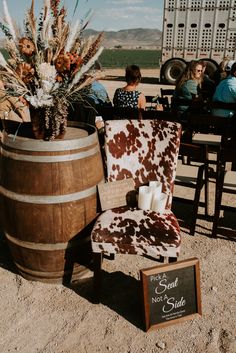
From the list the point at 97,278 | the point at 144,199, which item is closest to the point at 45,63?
the point at 144,199

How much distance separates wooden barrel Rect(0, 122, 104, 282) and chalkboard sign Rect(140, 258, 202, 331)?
2.19ft

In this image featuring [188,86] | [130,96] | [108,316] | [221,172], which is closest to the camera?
[108,316]

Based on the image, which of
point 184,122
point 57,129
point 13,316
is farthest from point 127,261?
point 184,122

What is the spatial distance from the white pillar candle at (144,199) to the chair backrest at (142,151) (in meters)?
0.22

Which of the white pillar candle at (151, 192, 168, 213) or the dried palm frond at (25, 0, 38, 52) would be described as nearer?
the dried palm frond at (25, 0, 38, 52)

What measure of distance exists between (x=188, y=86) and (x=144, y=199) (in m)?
3.31

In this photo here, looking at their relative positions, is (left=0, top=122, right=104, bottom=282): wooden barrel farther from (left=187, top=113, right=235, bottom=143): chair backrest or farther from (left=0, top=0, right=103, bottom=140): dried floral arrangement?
(left=187, top=113, right=235, bottom=143): chair backrest

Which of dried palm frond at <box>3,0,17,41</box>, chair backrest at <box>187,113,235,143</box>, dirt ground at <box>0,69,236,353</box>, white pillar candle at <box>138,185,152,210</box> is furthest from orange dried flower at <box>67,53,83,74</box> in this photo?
chair backrest at <box>187,113,235,143</box>

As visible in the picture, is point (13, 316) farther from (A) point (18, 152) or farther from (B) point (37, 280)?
(A) point (18, 152)

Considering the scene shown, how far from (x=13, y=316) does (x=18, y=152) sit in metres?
1.21

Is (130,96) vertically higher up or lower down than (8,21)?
lower down

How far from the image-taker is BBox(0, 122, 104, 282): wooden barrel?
2451mm

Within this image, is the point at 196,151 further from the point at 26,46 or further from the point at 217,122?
the point at 26,46

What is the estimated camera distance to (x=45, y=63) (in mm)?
2289
